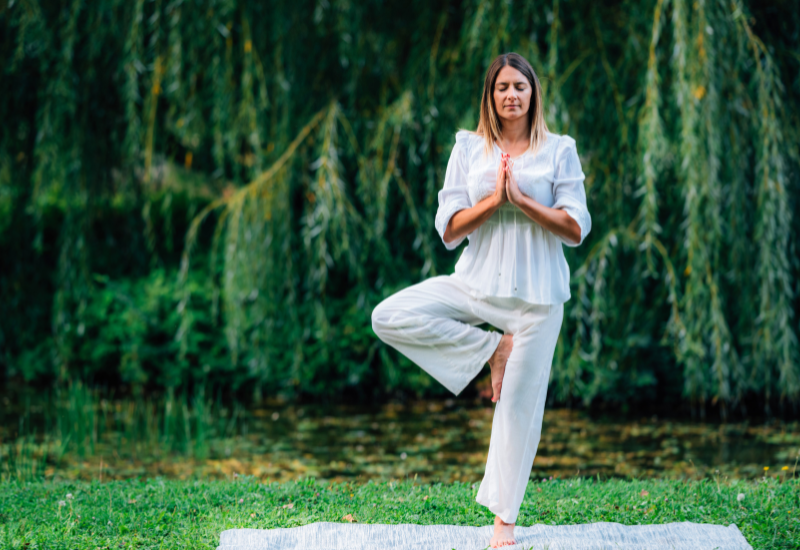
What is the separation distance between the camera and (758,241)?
4719 millimetres

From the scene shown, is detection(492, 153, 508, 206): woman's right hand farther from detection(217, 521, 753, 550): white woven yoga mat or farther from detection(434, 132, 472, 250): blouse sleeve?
detection(217, 521, 753, 550): white woven yoga mat

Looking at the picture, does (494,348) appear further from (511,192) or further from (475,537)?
(475,537)

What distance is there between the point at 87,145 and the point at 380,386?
2.91 m

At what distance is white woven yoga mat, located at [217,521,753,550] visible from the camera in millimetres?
2910

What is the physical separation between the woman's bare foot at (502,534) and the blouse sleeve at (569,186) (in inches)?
38.3

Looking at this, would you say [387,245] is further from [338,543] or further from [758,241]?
[338,543]

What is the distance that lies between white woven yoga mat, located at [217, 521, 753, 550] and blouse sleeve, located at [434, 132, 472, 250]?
1.02 metres

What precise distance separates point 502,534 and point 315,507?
0.86 metres

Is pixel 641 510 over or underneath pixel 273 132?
underneath

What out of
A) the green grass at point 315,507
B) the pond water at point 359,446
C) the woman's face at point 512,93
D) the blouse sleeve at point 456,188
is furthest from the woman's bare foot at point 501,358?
the pond water at point 359,446

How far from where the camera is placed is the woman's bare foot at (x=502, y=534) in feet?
9.46

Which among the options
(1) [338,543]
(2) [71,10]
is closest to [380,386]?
(2) [71,10]

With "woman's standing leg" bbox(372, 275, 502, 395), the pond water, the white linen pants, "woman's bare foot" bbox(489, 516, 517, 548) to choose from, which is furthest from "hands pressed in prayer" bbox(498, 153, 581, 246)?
the pond water

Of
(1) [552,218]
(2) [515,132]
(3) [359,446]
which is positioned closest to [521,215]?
(1) [552,218]
